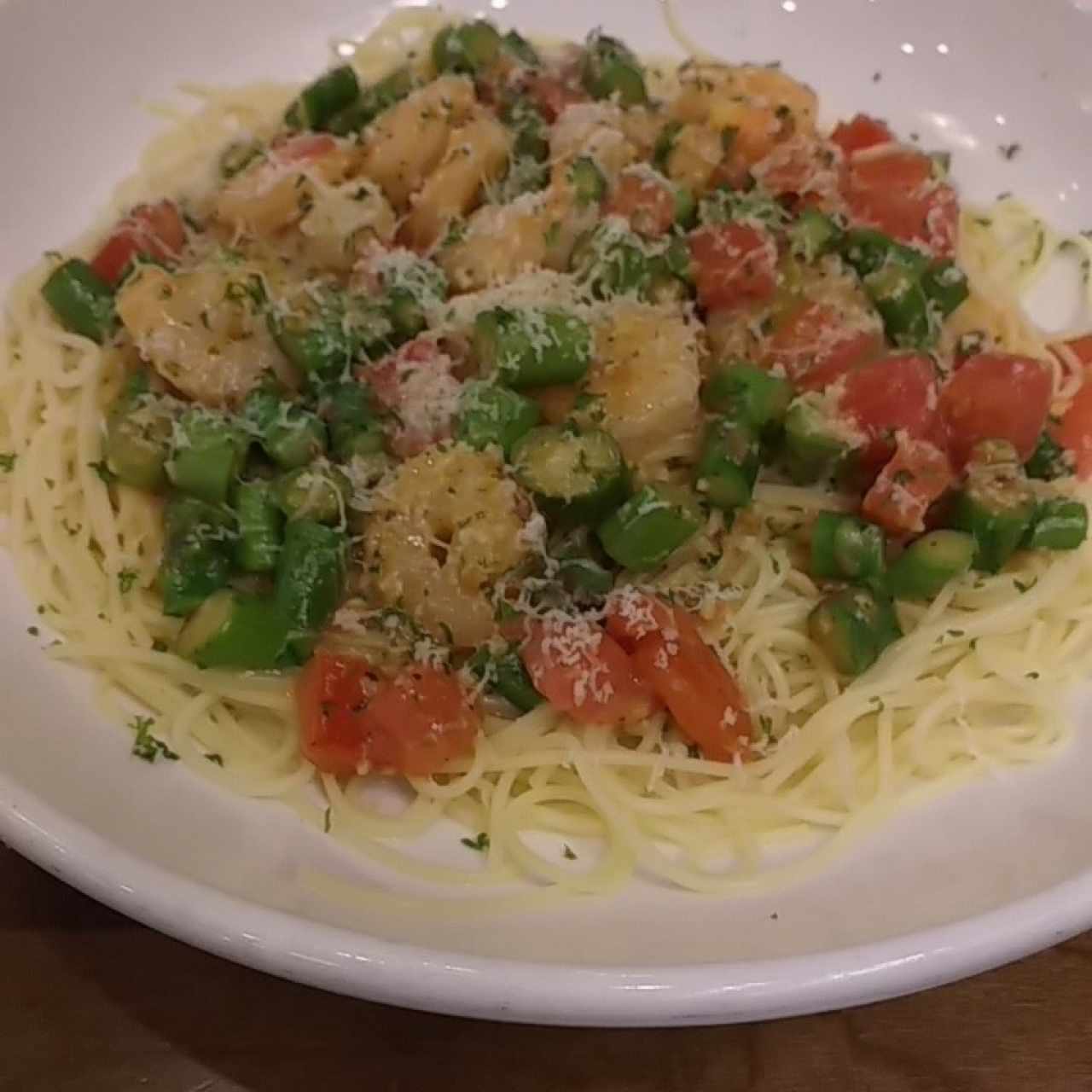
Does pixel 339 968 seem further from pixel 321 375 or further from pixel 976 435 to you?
pixel 976 435

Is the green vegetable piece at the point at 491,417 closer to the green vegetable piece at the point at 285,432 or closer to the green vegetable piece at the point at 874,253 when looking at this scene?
the green vegetable piece at the point at 285,432

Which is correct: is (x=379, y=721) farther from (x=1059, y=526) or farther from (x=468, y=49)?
(x=468, y=49)

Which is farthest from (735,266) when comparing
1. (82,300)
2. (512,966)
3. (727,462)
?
(512,966)

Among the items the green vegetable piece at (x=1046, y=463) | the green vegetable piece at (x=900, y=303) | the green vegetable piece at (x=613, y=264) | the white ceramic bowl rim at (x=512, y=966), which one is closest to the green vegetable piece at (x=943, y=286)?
the green vegetable piece at (x=900, y=303)

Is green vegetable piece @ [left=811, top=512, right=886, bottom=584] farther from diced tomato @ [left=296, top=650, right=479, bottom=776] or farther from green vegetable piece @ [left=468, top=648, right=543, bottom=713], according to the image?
diced tomato @ [left=296, top=650, right=479, bottom=776]

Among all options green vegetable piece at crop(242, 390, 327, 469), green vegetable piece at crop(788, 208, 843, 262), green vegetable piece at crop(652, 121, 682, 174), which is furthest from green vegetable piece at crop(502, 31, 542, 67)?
green vegetable piece at crop(242, 390, 327, 469)

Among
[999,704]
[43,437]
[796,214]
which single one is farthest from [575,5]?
[999,704]
